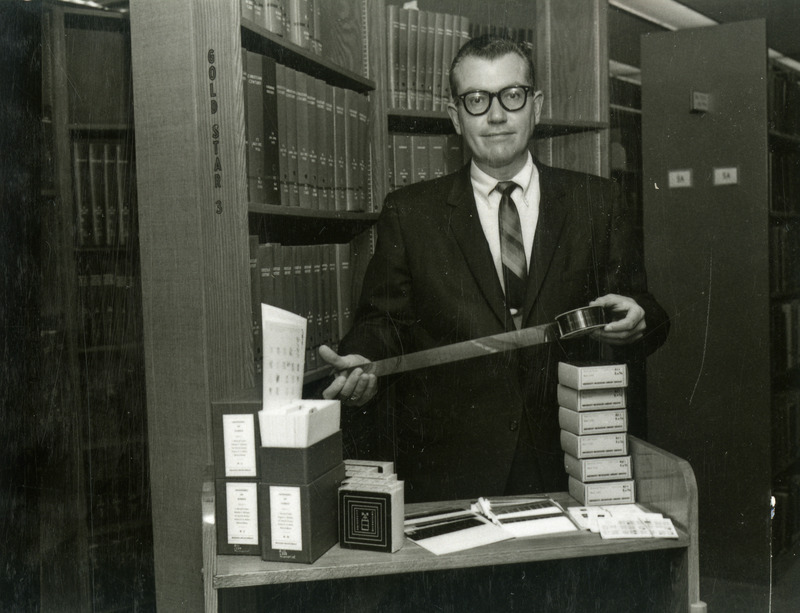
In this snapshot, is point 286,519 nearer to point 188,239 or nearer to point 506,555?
point 506,555

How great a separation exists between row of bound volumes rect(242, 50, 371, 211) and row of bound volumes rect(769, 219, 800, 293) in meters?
1.13

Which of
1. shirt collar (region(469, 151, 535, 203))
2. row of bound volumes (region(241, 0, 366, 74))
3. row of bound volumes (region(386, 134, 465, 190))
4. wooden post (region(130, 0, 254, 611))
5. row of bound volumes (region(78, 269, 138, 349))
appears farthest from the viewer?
row of bound volumes (region(386, 134, 465, 190))

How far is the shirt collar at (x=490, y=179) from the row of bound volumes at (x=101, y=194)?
85 centimetres

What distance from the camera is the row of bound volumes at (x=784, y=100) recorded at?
69.8 inches

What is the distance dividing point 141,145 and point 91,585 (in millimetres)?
1115

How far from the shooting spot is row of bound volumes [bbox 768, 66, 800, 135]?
5.82ft

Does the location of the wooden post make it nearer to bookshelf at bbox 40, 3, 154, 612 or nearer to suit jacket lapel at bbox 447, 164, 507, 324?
bookshelf at bbox 40, 3, 154, 612

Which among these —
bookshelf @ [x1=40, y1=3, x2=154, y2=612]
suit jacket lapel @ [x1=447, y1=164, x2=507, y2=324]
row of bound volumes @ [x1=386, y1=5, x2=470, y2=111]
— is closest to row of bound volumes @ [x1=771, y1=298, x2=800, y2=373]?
suit jacket lapel @ [x1=447, y1=164, x2=507, y2=324]

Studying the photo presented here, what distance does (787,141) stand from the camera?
1775 mm

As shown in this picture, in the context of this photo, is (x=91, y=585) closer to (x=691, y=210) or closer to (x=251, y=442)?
(x=251, y=442)

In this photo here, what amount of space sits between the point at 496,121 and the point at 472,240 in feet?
1.05

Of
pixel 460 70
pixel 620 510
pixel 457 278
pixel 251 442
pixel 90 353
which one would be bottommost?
pixel 620 510

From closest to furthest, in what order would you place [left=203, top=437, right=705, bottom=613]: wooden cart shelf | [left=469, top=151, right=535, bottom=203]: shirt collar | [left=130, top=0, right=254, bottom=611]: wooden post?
[left=203, top=437, right=705, bottom=613]: wooden cart shelf, [left=130, top=0, right=254, bottom=611]: wooden post, [left=469, top=151, right=535, bottom=203]: shirt collar

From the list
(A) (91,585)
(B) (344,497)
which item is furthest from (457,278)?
(A) (91,585)
